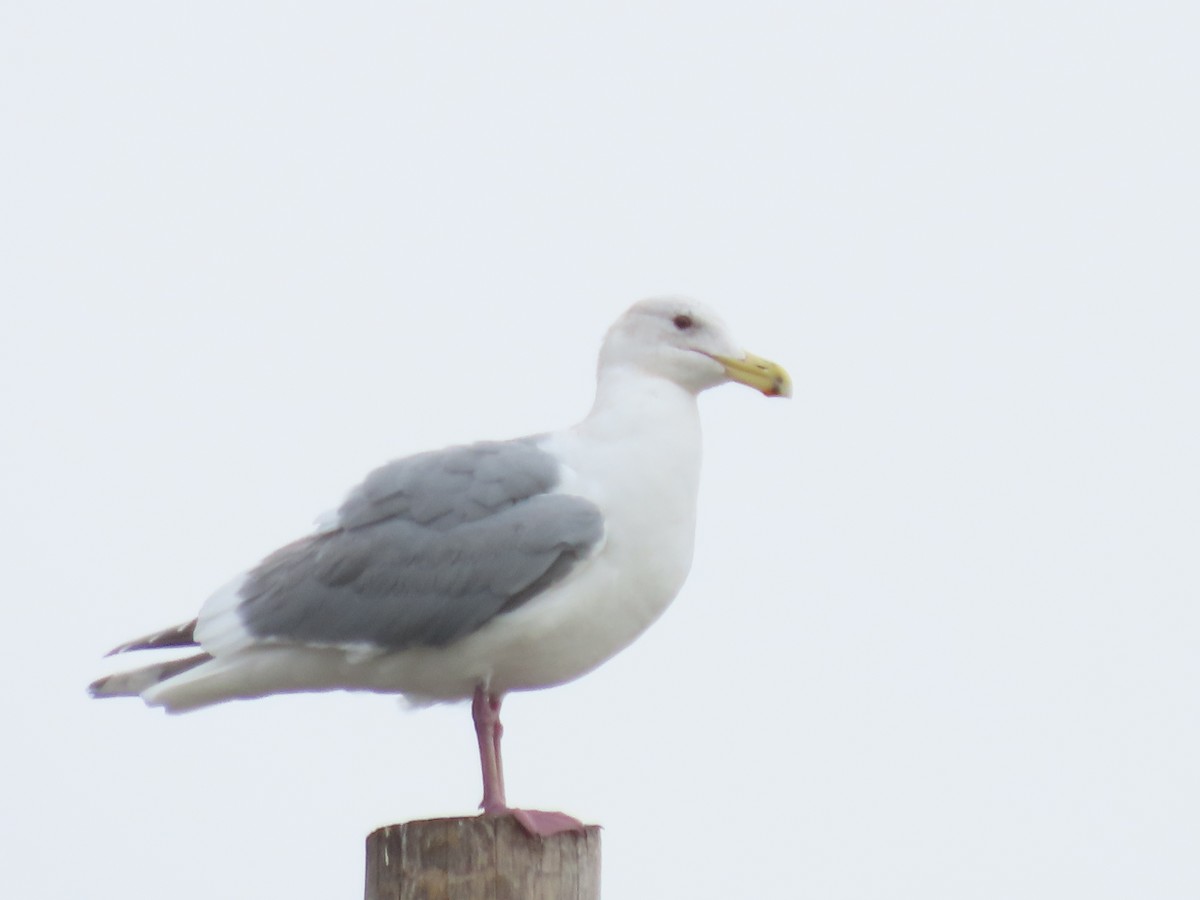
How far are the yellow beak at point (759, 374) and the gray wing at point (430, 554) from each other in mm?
799

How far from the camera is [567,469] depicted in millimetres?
5426

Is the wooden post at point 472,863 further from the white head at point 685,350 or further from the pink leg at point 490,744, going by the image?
the white head at point 685,350

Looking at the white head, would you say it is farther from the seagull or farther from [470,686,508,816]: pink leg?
[470,686,508,816]: pink leg

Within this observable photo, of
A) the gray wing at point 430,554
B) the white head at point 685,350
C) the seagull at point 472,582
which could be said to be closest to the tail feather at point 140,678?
the seagull at point 472,582

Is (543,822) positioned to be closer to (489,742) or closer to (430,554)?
(489,742)

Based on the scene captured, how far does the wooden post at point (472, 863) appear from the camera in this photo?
4285 millimetres

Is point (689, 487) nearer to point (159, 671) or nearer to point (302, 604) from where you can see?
point (302, 604)

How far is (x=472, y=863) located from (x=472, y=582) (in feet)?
3.56

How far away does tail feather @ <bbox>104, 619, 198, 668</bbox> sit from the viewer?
5531 mm

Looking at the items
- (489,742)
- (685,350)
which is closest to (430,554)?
(489,742)

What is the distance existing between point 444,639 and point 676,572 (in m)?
0.76

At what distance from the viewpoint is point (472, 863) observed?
4316 mm

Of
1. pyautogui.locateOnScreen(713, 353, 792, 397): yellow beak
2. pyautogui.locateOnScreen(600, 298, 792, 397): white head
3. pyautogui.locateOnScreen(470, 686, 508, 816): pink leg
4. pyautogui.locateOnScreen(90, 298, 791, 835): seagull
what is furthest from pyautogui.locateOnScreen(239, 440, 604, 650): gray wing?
pyautogui.locateOnScreen(713, 353, 792, 397): yellow beak

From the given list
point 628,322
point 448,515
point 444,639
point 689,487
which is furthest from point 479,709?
point 628,322
